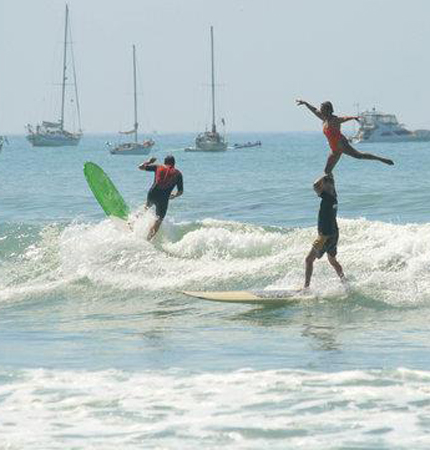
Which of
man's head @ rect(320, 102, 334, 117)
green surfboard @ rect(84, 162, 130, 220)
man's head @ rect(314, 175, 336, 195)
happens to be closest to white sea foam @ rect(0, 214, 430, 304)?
green surfboard @ rect(84, 162, 130, 220)

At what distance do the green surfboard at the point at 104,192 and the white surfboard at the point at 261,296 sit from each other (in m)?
5.87

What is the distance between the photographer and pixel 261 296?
42.3 ft

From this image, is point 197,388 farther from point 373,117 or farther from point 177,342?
point 373,117

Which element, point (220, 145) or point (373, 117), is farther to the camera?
point (373, 117)

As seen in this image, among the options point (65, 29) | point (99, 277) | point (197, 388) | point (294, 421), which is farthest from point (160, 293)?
point (65, 29)

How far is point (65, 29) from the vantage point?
319 ft

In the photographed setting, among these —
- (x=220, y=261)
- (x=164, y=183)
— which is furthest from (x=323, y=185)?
(x=164, y=183)

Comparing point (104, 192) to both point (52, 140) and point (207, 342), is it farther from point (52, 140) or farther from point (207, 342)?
point (52, 140)

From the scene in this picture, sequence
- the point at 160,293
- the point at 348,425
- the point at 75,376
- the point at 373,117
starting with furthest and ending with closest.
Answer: the point at 373,117 < the point at 160,293 < the point at 75,376 < the point at 348,425

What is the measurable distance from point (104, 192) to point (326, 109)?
6.99 metres

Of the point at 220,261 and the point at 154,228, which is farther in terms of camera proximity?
the point at 154,228

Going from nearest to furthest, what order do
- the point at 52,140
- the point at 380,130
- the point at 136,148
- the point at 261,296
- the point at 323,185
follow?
the point at 323,185, the point at 261,296, the point at 136,148, the point at 52,140, the point at 380,130

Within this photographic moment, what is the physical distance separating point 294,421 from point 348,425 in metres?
0.36

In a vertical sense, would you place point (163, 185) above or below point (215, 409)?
above
